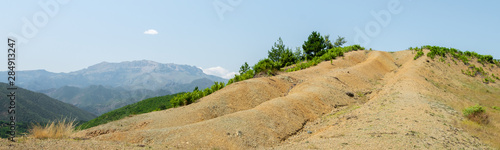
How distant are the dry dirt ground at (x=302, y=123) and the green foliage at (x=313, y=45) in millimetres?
20078

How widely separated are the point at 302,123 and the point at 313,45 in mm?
29795

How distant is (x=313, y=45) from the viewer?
135 ft

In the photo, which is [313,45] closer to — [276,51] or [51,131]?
[276,51]

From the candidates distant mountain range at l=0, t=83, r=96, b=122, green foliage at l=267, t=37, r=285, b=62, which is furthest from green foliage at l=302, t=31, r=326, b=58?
distant mountain range at l=0, t=83, r=96, b=122

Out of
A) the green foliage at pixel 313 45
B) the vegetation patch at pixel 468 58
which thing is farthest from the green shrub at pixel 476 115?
the green foliage at pixel 313 45

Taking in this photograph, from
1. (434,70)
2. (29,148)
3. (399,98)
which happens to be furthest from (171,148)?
(434,70)

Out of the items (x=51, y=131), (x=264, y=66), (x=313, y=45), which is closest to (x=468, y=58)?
(x=313, y=45)

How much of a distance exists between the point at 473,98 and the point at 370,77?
23.3ft

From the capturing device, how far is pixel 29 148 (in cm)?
725

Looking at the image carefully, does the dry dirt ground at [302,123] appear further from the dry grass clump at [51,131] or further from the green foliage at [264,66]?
the green foliage at [264,66]

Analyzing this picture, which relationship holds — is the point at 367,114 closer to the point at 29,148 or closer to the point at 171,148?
the point at 171,148

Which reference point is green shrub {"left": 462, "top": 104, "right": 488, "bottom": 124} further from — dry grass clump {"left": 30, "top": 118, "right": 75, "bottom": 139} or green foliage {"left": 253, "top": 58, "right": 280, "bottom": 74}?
dry grass clump {"left": 30, "top": 118, "right": 75, "bottom": 139}

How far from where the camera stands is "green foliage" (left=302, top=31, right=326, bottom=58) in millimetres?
40844

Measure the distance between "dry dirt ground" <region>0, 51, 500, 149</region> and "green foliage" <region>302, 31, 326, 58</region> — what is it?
20.1 m
